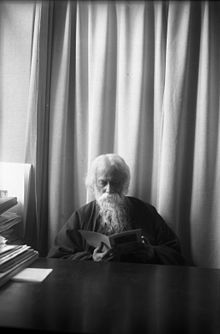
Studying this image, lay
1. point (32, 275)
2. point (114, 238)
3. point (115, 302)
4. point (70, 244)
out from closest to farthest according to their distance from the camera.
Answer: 1. point (115, 302)
2. point (32, 275)
3. point (114, 238)
4. point (70, 244)

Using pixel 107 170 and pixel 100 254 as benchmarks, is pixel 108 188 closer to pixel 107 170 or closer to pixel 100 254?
pixel 107 170

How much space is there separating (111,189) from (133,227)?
230 mm

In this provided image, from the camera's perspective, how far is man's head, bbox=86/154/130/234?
5.54 feet

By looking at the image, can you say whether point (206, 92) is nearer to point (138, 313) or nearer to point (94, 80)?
point (94, 80)

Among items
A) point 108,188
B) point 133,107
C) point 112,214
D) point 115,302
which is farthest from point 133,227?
point 115,302

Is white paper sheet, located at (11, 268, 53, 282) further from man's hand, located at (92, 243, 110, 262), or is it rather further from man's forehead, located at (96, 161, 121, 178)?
man's forehead, located at (96, 161, 121, 178)

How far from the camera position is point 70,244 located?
161cm

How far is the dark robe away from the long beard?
3 cm

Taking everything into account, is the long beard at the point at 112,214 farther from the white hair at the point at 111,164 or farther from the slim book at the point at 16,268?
the slim book at the point at 16,268

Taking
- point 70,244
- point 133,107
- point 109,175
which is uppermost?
point 133,107

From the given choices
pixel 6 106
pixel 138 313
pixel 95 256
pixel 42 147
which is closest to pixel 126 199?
pixel 95 256


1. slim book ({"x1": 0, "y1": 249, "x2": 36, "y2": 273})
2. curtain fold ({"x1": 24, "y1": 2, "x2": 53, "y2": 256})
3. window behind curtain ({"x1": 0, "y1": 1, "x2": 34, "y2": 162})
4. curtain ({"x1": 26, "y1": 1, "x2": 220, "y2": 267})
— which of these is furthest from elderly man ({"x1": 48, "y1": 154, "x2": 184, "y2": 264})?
slim book ({"x1": 0, "y1": 249, "x2": 36, "y2": 273})

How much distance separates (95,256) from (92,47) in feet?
3.72

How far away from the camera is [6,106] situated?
70.1 inches
